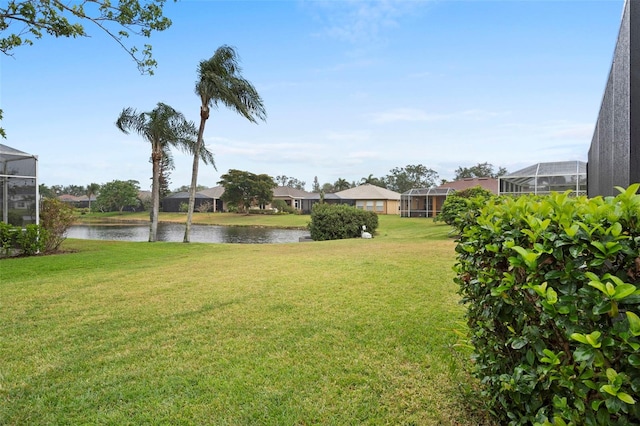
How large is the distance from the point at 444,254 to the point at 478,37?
541cm

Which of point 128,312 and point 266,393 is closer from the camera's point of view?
point 266,393

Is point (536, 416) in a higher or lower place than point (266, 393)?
higher

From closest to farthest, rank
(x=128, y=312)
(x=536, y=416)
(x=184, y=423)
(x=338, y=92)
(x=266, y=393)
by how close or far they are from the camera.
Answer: (x=536, y=416) → (x=184, y=423) → (x=266, y=393) → (x=128, y=312) → (x=338, y=92)

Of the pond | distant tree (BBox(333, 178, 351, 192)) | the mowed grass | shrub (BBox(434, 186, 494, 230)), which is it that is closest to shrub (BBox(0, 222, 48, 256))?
the mowed grass

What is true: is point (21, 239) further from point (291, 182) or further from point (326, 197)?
point (291, 182)

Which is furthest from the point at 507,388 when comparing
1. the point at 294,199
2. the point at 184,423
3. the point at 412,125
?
the point at 294,199

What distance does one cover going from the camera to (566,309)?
4.66 feet

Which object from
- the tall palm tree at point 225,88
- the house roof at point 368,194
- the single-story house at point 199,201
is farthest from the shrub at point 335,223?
the single-story house at point 199,201

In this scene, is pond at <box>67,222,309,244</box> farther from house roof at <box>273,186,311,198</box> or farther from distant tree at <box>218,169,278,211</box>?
house roof at <box>273,186,311,198</box>

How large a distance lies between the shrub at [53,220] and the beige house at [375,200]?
117ft

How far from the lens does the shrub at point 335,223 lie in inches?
696

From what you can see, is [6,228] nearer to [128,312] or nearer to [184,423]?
[128,312]

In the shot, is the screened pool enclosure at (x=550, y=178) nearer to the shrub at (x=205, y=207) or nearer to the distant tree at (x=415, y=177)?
the shrub at (x=205, y=207)

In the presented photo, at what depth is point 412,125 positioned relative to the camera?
66.1 feet
